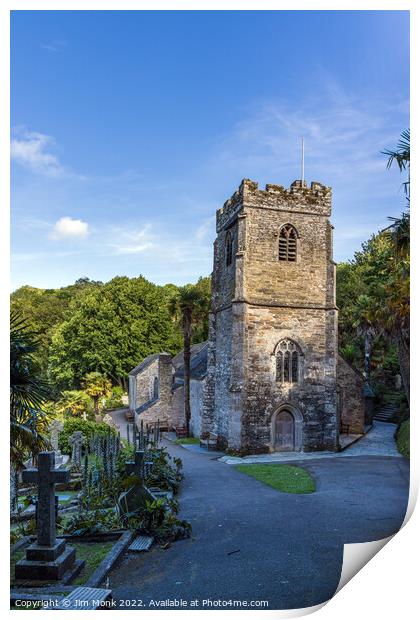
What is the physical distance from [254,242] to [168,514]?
12.5 m

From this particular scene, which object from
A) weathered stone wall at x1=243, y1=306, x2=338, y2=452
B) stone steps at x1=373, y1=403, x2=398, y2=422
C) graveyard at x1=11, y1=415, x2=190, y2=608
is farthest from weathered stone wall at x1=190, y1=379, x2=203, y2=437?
graveyard at x1=11, y1=415, x2=190, y2=608

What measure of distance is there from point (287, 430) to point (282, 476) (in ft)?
19.0

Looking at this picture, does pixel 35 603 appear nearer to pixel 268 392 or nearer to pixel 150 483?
pixel 150 483

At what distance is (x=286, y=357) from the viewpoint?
18.4 m

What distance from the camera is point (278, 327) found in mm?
18297

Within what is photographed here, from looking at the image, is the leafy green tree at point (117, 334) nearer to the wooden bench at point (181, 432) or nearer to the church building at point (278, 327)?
the wooden bench at point (181, 432)

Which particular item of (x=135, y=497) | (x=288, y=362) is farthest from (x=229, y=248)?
(x=135, y=497)

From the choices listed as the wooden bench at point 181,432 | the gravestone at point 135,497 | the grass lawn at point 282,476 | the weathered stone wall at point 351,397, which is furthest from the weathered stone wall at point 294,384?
the gravestone at point 135,497

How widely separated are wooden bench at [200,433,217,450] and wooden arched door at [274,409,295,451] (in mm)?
2548

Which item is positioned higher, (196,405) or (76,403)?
(196,405)

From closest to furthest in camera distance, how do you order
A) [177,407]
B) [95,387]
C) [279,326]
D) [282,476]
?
[282,476] → [279,326] → [177,407] → [95,387]

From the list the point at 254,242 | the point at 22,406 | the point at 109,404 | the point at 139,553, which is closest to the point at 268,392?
the point at 254,242

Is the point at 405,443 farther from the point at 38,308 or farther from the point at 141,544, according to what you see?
the point at 38,308

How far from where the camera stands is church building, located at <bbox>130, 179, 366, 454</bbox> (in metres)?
17.6
